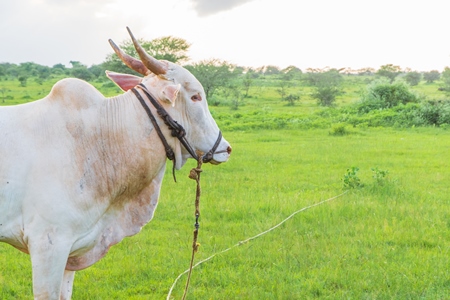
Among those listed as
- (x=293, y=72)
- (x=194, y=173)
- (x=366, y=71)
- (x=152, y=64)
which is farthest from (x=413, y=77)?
(x=152, y=64)

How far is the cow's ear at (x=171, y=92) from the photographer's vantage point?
3.04 m

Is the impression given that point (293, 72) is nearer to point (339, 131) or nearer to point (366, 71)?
point (366, 71)

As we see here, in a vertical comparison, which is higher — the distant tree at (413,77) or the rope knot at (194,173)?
the rope knot at (194,173)

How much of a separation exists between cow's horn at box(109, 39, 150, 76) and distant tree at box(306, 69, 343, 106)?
27.0m

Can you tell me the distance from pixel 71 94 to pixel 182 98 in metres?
0.61

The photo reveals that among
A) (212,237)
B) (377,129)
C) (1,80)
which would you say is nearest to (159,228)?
(212,237)

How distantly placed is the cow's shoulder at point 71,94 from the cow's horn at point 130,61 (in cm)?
29

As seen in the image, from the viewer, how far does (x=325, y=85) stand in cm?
3353

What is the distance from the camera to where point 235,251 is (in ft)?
17.4

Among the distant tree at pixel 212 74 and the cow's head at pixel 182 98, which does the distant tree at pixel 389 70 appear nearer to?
the distant tree at pixel 212 74

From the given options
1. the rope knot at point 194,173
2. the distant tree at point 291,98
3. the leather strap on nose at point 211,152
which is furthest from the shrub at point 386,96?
the leather strap on nose at point 211,152

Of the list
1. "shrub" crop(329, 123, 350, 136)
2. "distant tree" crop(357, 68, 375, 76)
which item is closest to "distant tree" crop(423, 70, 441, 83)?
"distant tree" crop(357, 68, 375, 76)

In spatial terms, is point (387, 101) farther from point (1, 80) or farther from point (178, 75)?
point (1, 80)

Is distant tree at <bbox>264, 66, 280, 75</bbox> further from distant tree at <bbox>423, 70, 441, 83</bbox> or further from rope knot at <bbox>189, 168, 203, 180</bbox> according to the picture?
rope knot at <bbox>189, 168, 203, 180</bbox>
